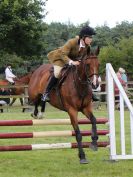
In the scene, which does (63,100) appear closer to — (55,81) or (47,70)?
(55,81)

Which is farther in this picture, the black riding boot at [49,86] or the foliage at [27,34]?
the foliage at [27,34]

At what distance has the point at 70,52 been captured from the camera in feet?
30.7

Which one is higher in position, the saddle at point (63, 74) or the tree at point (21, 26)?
the tree at point (21, 26)

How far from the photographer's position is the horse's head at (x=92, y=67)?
326 inches

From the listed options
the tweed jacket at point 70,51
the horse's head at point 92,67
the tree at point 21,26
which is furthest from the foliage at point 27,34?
the horse's head at point 92,67

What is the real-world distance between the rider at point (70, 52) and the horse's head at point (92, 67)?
0.29 metres

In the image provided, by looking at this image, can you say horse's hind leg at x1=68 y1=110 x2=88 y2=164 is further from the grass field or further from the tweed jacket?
the tweed jacket

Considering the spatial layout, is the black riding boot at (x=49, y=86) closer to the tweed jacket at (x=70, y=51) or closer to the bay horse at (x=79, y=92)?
the bay horse at (x=79, y=92)

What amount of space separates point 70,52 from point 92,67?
3.42 feet

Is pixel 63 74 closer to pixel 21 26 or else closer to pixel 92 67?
pixel 92 67

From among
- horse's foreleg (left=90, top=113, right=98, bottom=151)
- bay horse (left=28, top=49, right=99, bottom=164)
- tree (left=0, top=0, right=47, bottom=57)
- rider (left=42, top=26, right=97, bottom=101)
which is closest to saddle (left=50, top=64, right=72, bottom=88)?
bay horse (left=28, top=49, right=99, bottom=164)

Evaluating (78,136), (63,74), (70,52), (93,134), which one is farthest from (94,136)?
(70,52)

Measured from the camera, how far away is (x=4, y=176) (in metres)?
7.88

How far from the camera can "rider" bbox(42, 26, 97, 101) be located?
893cm
